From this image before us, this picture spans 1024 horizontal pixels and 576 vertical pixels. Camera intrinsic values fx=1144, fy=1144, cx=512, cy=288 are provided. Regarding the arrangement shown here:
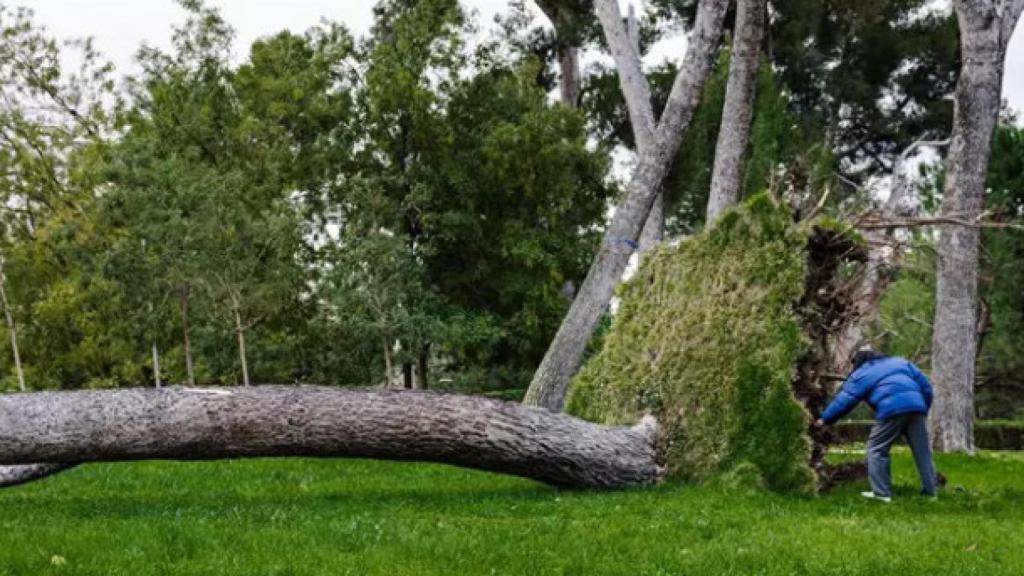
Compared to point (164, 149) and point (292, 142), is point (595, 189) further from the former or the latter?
point (164, 149)

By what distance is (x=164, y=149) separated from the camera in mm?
34219

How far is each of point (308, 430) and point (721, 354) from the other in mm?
5050

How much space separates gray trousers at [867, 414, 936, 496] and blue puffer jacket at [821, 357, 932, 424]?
0.13m

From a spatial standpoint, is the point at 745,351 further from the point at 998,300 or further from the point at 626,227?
the point at 998,300

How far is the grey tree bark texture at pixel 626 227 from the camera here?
19.9 meters

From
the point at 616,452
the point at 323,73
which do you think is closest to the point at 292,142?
the point at 323,73

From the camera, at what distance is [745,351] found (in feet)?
44.7

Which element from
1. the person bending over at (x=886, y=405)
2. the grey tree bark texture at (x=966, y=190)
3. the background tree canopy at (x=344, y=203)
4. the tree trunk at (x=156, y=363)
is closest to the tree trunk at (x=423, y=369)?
the background tree canopy at (x=344, y=203)

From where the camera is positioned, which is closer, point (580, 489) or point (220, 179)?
point (580, 489)

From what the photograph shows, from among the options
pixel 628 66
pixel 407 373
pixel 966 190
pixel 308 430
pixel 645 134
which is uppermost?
pixel 628 66

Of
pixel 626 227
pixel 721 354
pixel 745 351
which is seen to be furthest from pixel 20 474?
pixel 626 227

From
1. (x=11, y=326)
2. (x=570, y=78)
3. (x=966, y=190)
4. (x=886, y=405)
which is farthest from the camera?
(x=11, y=326)

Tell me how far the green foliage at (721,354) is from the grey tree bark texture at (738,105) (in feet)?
15.0

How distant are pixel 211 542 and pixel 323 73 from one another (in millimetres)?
24011
